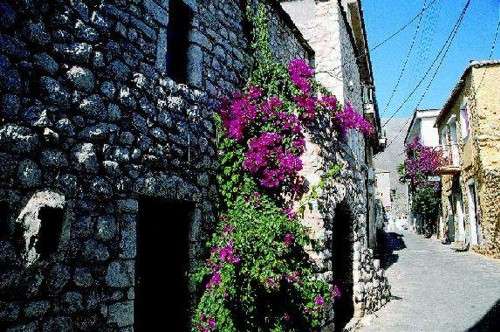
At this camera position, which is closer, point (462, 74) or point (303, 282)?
point (303, 282)

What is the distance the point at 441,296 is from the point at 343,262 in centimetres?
269

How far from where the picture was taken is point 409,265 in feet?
40.1

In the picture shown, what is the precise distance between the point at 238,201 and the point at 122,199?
1.77 metres

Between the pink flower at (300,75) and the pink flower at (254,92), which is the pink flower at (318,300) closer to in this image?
the pink flower at (254,92)

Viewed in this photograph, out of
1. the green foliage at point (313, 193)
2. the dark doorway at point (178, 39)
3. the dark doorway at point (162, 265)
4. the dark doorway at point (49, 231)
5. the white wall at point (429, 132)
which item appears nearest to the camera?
the dark doorway at point (49, 231)

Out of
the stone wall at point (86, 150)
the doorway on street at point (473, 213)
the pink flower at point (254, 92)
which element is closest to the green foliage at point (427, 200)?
the doorway on street at point (473, 213)

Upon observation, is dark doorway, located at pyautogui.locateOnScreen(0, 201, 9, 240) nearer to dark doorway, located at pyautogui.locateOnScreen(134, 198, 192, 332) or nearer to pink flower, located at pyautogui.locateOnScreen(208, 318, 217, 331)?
dark doorway, located at pyautogui.locateOnScreen(134, 198, 192, 332)

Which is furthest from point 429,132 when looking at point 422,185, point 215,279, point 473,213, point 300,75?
point 215,279

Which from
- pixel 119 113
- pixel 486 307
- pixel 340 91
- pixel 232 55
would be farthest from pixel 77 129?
pixel 486 307

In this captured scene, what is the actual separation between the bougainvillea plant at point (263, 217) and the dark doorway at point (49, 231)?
5.98ft

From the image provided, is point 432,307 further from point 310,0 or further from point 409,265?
point 310,0

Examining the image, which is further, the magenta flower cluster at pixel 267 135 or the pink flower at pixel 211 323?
the magenta flower cluster at pixel 267 135

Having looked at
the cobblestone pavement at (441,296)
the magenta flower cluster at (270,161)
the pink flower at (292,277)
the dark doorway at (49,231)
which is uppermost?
the magenta flower cluster at (270,161)

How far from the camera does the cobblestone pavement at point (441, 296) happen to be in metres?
6.26
